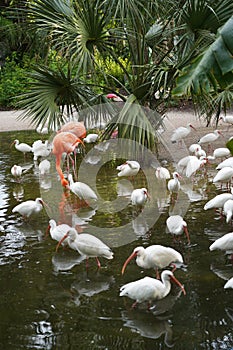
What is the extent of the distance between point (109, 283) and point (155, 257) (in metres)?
0.46

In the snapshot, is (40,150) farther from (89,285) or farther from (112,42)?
(89,285)

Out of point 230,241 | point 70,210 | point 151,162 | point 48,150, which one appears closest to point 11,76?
point 48,150

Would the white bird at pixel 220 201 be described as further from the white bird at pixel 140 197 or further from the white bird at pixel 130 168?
the white bird at pixel 130 168

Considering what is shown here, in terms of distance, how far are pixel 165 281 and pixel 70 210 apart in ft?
10.0

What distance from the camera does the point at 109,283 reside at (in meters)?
5.25

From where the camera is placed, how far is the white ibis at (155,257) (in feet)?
17.4

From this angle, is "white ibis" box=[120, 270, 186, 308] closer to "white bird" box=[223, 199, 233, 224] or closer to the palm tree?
"white bird" box=[223, 199, 233, 224]

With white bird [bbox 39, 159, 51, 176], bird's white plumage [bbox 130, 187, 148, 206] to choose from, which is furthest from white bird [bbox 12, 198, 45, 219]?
white bird [bbox 39, 159, 51, 176]

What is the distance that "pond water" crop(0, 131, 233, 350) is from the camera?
14.1ft

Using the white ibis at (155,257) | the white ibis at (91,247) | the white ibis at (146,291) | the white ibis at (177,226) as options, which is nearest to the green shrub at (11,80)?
the white ibis at (177,226)

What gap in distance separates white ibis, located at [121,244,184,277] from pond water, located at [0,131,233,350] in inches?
5.7

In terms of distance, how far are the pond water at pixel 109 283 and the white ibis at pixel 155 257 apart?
0.14 meters

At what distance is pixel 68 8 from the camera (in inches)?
372

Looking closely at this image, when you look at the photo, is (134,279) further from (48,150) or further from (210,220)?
(48,150)
